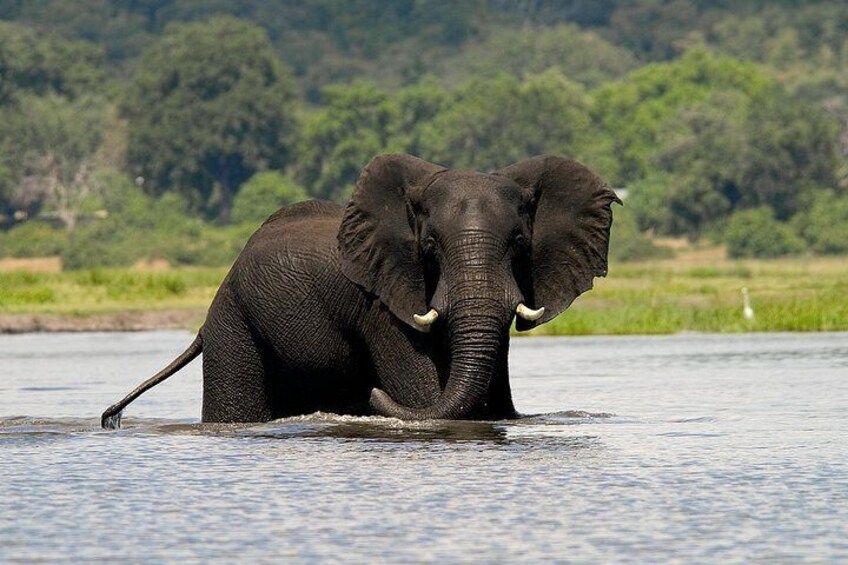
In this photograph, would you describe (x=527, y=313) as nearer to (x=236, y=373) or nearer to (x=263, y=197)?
(x=236, y=373)

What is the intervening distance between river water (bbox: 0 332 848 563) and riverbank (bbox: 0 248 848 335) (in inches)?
654

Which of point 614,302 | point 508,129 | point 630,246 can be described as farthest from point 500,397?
point 508,129

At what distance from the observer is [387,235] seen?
1525 cm

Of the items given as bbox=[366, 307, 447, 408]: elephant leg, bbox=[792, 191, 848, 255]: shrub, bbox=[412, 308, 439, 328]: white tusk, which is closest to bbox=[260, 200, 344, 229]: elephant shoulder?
bbox=[366, 307, 447, 408]: elephant leg

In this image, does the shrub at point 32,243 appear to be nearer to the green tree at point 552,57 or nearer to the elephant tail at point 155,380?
the green tree at point 552,57

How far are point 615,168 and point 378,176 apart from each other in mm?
95173

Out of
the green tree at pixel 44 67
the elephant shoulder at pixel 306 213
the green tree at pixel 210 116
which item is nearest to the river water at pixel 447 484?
the elephant shoulder at pixel 306 213

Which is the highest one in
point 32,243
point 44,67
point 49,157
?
point 44,67

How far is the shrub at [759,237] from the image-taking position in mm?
85812

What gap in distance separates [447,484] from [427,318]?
1640 millimetres

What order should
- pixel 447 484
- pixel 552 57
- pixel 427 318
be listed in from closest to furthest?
pixel 447 484
pixel 427 318
pixel 552 57

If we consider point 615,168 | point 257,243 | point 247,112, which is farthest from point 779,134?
point 257,243

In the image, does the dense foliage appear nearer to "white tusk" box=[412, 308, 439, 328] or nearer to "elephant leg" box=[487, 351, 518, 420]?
"elephant leg" box=[487, 351, 518, 420]

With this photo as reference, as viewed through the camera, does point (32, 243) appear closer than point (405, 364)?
No
